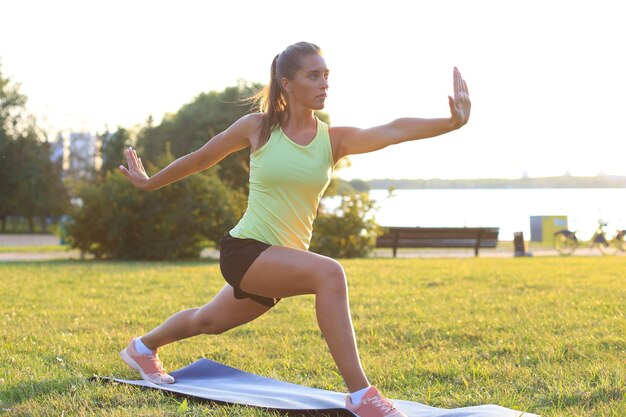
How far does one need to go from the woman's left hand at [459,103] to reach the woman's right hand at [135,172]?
1.76 m

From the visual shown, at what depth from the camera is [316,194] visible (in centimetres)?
424

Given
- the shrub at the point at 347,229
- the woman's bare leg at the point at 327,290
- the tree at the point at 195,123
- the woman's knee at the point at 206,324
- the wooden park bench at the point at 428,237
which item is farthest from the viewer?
the tree at the point at 195,123

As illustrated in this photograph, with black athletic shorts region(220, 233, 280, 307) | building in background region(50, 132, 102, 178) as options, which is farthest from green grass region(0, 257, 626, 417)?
building in background region(50, 132, 102, 178)

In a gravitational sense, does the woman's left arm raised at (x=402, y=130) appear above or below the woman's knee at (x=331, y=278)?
above

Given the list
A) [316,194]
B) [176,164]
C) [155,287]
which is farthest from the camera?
[155,287]

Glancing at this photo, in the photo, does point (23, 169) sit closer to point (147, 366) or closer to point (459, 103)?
point (147, 366)

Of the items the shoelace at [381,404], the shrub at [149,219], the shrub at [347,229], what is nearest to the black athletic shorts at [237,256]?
the shoelace at [381,404]

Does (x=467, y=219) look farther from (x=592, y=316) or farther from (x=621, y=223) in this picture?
(x=592, y=316)

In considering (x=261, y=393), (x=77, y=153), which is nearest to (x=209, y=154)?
(x=261, y=393)

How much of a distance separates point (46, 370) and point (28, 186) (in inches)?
1298

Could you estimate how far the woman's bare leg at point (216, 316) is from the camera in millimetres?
4562

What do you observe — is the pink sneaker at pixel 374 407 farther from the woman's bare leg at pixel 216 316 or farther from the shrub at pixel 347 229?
the shrub at pixel 347 229

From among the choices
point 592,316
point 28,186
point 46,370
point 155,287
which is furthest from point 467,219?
point 46,370

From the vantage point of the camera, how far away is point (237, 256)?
418 centimetres
